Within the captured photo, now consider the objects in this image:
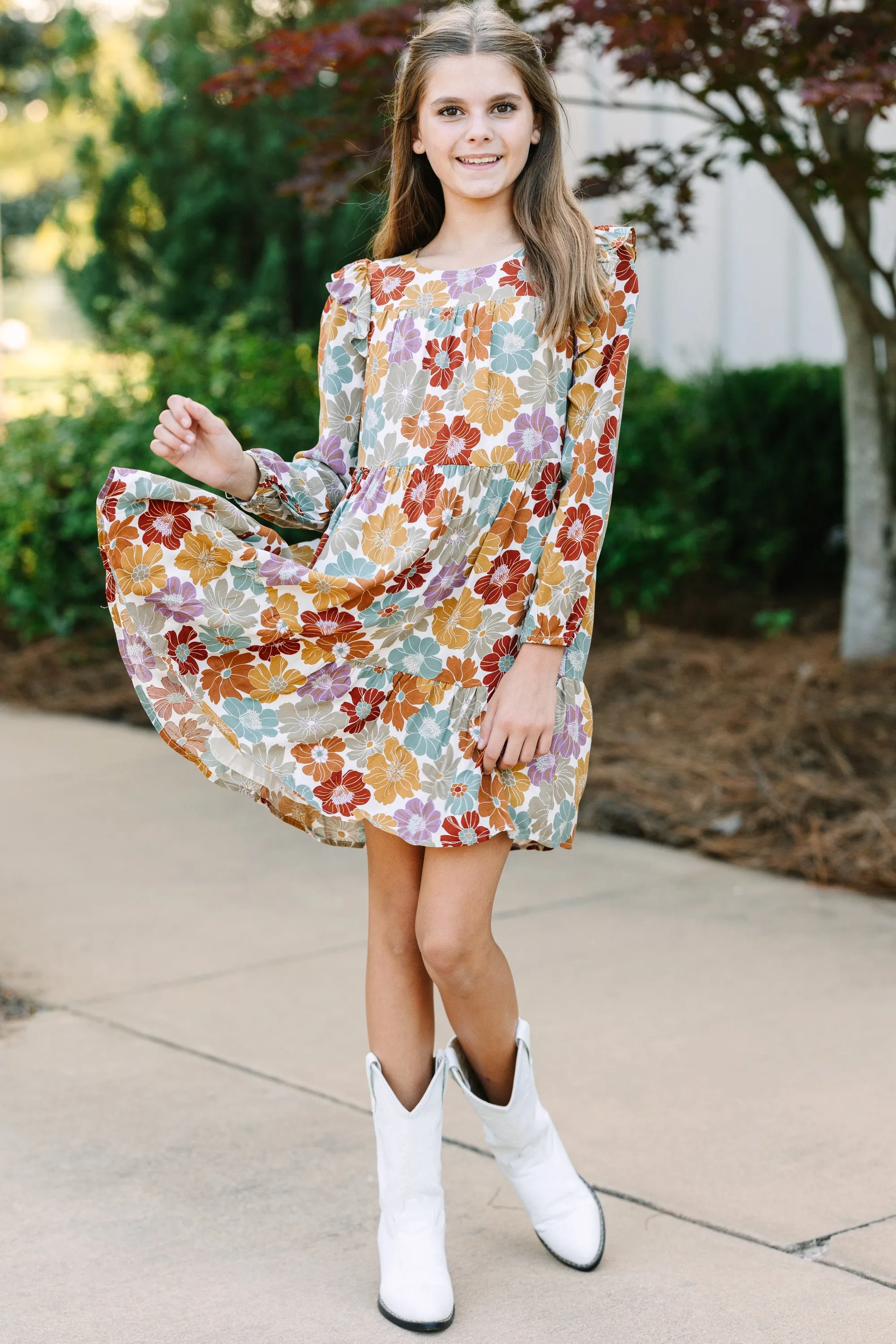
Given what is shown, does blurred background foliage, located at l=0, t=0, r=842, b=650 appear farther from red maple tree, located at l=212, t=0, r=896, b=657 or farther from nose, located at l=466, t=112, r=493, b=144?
nose, located at l=466, t=112, r=493, b=144

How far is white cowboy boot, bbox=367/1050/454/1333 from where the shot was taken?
2.53 meters

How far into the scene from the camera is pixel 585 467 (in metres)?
2.49

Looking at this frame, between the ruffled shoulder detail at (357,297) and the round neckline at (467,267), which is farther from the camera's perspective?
the ruffled shoulder detail at (357,297)

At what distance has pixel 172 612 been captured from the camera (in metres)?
2.53

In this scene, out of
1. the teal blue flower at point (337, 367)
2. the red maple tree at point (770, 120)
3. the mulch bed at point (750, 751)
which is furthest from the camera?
the mulch bed at point (750, 751)

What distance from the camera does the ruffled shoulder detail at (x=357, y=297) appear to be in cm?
Result: 264

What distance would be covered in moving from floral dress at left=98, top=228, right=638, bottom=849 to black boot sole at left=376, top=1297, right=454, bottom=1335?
714 millimetres

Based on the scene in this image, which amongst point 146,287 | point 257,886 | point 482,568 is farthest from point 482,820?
point 146,287

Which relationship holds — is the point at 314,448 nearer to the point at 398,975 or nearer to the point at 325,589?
the point at 325,589

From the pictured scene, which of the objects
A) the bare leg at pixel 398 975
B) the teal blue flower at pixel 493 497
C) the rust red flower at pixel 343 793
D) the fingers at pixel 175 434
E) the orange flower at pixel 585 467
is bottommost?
the bare leg at pixel 398 975

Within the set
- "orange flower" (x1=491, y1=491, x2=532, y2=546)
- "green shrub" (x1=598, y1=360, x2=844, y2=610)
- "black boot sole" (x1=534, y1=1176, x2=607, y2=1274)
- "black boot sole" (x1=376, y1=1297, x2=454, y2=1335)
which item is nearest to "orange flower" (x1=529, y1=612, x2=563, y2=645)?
"orange flower" (x1=491, y1=491, x2=532, y2=546)

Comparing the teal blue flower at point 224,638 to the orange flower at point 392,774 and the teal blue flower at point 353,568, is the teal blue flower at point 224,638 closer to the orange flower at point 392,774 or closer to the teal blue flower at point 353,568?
the teal blue flower at point 353,568

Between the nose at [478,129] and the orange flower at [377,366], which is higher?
the nose at [478,129]

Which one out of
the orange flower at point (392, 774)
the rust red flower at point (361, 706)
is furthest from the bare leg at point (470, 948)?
the rust red flower at point (361, 706)
